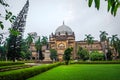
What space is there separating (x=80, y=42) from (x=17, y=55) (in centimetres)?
4027

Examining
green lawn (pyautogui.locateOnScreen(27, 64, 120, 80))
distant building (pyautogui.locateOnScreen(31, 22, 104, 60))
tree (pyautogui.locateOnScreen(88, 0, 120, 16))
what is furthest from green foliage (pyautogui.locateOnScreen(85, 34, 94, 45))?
tree (pyautogui.locateOnScreen(88, 0, 120, 16))

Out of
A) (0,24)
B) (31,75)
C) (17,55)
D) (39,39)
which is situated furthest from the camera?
(39,39)

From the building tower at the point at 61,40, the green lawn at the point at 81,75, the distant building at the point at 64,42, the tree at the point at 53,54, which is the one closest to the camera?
the green lawn at the point at 81,75

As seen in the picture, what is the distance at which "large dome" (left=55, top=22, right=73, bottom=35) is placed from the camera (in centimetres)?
7588

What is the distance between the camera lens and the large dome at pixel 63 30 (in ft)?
249

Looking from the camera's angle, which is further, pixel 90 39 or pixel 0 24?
pixel 90 39

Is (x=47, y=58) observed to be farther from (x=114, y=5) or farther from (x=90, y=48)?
(x=114, y=5)

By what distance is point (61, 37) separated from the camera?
241ft

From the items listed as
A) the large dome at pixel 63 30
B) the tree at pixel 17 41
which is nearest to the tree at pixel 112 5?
the tree at pixel 17 41

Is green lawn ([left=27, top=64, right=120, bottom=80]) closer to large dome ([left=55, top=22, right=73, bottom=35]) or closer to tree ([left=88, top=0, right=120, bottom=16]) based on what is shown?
tree ([left=88, top=0, right=120, bottom=16])

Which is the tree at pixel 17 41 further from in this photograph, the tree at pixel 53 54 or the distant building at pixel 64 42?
the distant building at pixel 64 42

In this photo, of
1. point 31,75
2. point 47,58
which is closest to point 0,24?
point 31,75

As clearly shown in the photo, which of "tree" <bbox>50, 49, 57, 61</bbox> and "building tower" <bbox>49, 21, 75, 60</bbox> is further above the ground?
"building tower" <bbox>49, 21, 75, 60</bbox>

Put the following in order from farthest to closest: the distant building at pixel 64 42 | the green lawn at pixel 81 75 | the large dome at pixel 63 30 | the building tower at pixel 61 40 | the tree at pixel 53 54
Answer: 1. the large dome at pixel 63 30
2. the distant building at pixel 64 42
3. the building tower at pixel 61 40
4. the tree at pixel 53 54
5. the green lawn at pixel 81 75
